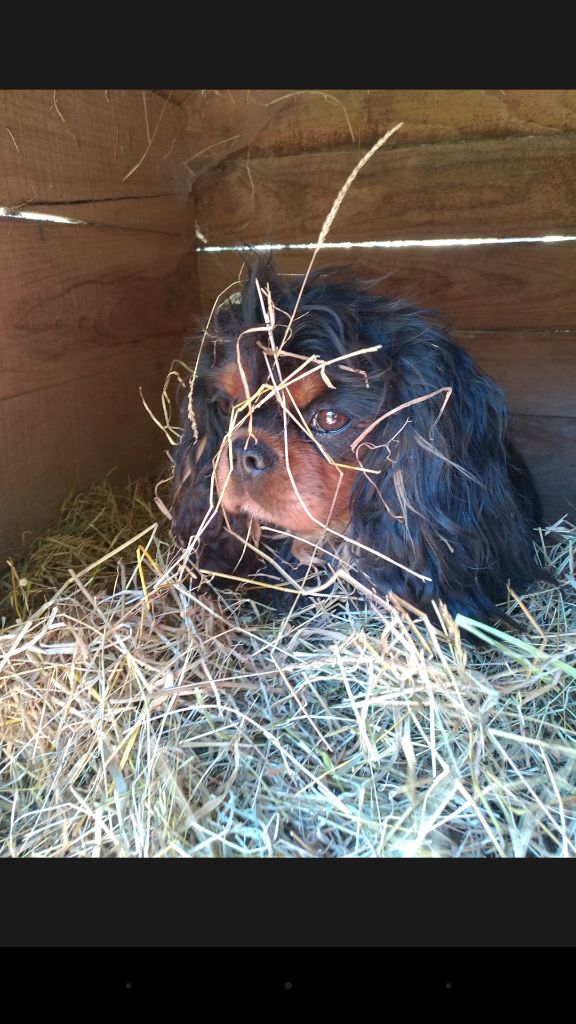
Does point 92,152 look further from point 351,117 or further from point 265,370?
point 265,370

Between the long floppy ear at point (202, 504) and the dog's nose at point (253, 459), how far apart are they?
0.30 m

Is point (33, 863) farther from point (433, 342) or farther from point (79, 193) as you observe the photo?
point (79, 193)

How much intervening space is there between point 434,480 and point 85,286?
1.64 metres

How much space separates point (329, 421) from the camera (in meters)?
2.10

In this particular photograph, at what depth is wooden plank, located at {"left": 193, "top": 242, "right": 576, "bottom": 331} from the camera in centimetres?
300

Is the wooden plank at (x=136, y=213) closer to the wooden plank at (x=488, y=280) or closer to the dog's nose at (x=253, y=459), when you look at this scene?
the wooden plank at (x=488, y=280)

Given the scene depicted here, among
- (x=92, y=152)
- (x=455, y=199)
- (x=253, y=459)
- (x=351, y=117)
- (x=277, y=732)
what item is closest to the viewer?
(x=277, y=732)

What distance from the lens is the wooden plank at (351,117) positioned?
287 cm

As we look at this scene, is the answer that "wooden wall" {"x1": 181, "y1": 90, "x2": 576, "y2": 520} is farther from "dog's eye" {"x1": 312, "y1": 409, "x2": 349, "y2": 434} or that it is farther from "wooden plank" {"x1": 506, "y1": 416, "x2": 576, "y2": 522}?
"dog's eye" {"x1": 312, "y1": 409, "x2": 349, "y2": 434}

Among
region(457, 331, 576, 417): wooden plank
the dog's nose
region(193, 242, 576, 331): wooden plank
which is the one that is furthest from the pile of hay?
region(193, 242, 576, 331): wooden plank

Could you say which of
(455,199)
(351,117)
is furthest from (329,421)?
(351,117)

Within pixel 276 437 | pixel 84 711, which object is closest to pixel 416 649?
pixel 276 437

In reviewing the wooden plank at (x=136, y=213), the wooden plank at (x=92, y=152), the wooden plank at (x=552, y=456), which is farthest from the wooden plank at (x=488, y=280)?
the wooden plank at (x=92, y=152)

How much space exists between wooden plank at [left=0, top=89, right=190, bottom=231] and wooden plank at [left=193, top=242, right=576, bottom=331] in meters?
0.76
